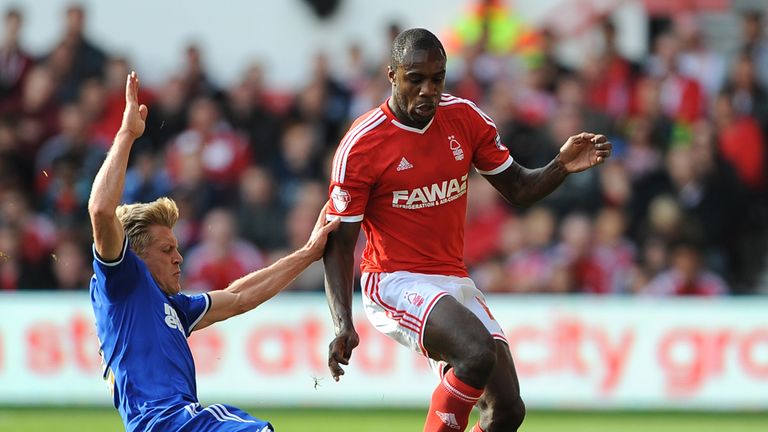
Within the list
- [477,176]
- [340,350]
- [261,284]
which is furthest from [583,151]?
[477,176]

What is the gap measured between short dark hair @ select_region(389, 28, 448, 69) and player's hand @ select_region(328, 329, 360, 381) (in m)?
1.42

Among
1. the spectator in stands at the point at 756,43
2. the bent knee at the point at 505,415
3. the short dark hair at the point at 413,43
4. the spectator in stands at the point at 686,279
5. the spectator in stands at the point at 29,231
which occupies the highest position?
the short dark hair at the point at 413,43

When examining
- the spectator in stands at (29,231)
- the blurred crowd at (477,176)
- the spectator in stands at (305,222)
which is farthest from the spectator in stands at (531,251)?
the spectator in stands at (29,231)

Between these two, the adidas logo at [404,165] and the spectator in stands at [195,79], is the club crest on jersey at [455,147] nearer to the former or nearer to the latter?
the adidas logo at [404,165]

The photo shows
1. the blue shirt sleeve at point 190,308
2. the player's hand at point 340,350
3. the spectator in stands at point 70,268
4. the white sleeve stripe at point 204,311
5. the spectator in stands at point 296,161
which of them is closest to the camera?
the blue shirt sleeve at point 190,308

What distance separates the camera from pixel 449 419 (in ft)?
23.0

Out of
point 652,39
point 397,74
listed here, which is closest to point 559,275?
point 652,39

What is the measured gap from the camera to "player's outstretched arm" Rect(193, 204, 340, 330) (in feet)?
22.3

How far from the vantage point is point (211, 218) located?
13.7 m

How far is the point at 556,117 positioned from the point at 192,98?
3.97 m

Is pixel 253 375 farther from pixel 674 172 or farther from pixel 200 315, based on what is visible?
pixel 200 315

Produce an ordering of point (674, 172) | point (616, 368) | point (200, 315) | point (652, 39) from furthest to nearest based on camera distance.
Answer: point (652, 39) < point (674, 172) < point (616, 368) < point (200, 315)

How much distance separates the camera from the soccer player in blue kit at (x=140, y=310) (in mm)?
5766

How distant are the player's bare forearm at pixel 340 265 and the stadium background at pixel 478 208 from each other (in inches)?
194
